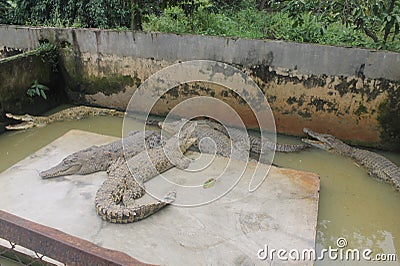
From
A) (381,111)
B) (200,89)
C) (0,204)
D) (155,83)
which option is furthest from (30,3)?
(381,111)

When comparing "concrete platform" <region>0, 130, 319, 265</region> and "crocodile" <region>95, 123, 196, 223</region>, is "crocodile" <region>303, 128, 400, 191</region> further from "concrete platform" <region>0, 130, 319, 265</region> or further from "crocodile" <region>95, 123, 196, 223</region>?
"crocodile" <region>95, 123, 196, 223</region>

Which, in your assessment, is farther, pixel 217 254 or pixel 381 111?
pixel 381 111

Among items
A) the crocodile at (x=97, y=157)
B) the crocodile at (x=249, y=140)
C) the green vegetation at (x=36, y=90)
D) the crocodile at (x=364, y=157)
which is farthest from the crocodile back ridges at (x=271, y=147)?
the green vegetation at (x=36, y=90)

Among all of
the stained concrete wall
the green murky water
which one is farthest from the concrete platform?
the stained concrete wall

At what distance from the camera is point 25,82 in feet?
17.3

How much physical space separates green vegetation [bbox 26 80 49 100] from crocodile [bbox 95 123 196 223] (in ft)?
7.51

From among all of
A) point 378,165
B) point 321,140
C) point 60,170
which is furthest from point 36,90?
point 378,165

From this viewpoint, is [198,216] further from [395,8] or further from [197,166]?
[395,8]

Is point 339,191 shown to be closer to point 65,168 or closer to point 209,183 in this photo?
point 209,183

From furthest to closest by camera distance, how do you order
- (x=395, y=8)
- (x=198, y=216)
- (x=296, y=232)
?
(x=395, y=8) → (x=198, y=216) → (x=296, y=232)

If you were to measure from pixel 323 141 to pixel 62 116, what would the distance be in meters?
3.69

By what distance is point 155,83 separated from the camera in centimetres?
552

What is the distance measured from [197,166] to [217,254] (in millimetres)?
1384

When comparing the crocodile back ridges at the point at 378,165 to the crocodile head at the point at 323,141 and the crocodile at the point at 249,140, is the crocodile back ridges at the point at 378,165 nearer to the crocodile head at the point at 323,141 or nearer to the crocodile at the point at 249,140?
the crocodile head at the point at 323,141
